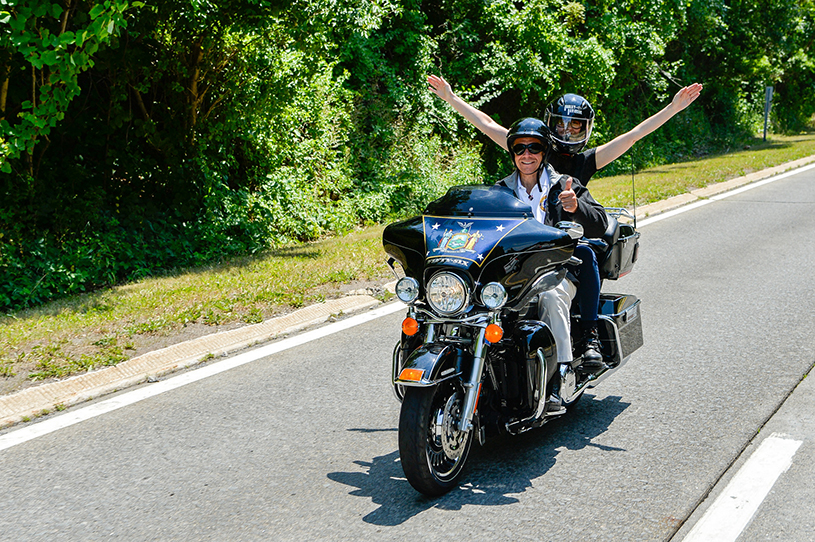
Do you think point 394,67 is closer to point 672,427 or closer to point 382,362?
point 382,362

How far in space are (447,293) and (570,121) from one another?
1.79 metres

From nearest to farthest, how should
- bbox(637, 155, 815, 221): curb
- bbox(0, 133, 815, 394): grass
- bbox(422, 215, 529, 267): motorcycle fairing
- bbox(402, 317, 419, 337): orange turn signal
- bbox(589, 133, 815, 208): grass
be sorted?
1. bbox(422, 215, 529, 267): motorcycle fairing
2. bbox(402, 317, 419, 337): orange turn signal
3. bbox(0, 133, 815, 394): grass
4. bbox(637, 155, 815, 221): curb
5. bbox(589, 133, 815, 208): grass

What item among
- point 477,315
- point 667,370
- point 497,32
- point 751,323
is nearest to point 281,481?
point 477,315

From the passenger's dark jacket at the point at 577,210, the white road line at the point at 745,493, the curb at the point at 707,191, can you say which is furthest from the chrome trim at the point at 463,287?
the curb at the point at 707,191

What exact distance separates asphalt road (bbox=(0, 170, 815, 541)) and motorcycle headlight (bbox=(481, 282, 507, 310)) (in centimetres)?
97

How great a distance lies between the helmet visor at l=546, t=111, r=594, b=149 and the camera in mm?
5105

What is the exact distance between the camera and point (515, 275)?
13.3 ft

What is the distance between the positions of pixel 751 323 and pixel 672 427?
8.51 feet

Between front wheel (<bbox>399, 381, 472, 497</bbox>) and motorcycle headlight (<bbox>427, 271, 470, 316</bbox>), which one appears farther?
motorcycle headlight (<bbox>427, 271, 470, 316</bbox>)

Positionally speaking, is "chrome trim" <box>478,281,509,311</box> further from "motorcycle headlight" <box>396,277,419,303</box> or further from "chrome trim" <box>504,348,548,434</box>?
"chrome trim" <box>504,348,548,434</box>

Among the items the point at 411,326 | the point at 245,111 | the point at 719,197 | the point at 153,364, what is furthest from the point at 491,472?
the point at 719,197

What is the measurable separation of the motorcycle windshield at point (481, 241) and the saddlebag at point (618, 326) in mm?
1058

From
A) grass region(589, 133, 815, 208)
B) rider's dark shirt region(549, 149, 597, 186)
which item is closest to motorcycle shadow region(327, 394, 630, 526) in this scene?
rider's dark shirt region(549, 149, 597, 186)

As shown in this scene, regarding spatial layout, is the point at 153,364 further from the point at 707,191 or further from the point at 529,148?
the point at 707,191
